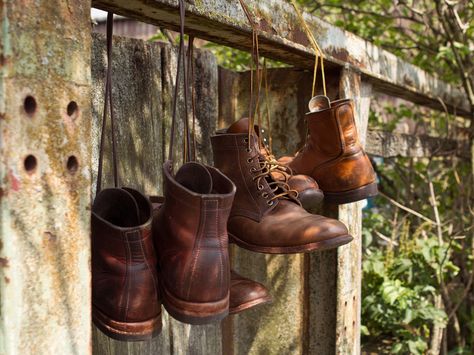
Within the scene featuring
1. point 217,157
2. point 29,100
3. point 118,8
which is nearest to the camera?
point 29,100

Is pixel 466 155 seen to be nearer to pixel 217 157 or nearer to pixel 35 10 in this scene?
pixel 217 157

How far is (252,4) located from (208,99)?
1.63 ft

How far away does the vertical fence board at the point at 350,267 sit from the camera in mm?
2236

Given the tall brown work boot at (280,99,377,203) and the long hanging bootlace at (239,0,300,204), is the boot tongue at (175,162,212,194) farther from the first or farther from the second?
the tall brown work boot at (280,99,377,203)

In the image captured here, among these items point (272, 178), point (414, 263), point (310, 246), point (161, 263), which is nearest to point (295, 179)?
point (272, 178)

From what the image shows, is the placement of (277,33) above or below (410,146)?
above

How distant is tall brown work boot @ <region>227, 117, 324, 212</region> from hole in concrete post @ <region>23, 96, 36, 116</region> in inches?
28.2

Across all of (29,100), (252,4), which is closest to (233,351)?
(252,4)

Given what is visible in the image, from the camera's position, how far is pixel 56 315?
0.97 meters

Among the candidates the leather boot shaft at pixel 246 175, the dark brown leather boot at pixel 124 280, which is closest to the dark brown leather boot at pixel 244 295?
the leather boot shaft at pixel 246 175

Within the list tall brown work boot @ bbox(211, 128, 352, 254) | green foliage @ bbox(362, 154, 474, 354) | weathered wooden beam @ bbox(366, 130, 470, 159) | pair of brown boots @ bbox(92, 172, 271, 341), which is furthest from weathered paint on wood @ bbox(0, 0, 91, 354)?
green foliage @ bbox(362, 154, 474, 354)

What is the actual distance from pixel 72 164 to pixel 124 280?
251mm

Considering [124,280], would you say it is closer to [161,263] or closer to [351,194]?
[161,263]

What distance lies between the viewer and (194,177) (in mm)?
1249
